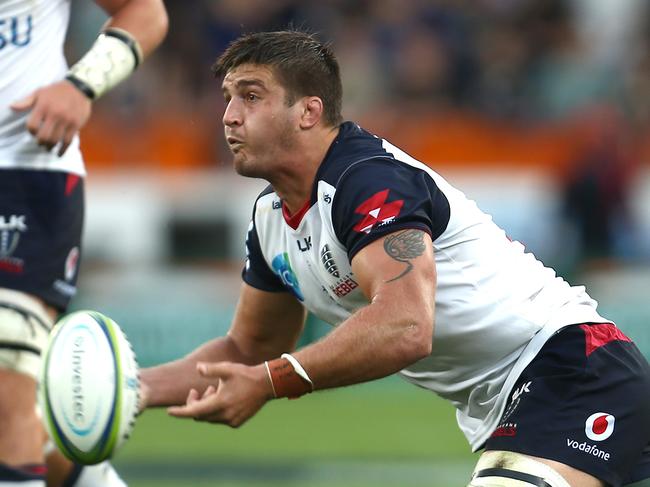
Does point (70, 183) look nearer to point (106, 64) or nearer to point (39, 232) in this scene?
point (39, 232)

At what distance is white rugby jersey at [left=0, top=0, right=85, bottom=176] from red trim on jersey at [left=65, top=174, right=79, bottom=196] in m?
0.04

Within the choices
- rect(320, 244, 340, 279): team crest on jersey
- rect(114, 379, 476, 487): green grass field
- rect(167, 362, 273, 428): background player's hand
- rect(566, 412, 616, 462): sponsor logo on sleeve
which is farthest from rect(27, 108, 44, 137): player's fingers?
rect(114, 379, 476, 487): green grass field

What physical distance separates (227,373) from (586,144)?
11.6 meters

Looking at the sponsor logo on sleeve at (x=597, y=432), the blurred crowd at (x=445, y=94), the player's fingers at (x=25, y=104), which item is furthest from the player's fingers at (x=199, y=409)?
the blurred crowd at (x=445, y=94)

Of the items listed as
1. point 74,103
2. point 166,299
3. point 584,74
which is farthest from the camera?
point 584,74

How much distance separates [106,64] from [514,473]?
86.8 inches

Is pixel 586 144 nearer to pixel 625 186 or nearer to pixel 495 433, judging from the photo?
pixel 625 186

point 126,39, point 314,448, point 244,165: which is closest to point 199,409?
point 244,165

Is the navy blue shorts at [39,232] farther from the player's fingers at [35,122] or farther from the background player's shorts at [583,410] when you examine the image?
the background player's shorts at [583,410]

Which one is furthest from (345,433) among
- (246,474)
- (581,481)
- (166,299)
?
(581,481)

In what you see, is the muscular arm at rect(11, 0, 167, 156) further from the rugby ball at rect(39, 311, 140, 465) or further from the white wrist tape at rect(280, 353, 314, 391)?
the white wrist tape at rect(280, 353, 314, 391)

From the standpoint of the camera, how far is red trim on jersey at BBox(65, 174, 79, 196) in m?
5.61

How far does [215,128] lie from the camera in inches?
616


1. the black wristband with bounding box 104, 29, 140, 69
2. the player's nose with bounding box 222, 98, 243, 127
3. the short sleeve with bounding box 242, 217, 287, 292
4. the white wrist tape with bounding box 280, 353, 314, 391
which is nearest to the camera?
the white wrist tape with bounding box 280, 353, 314, 391
